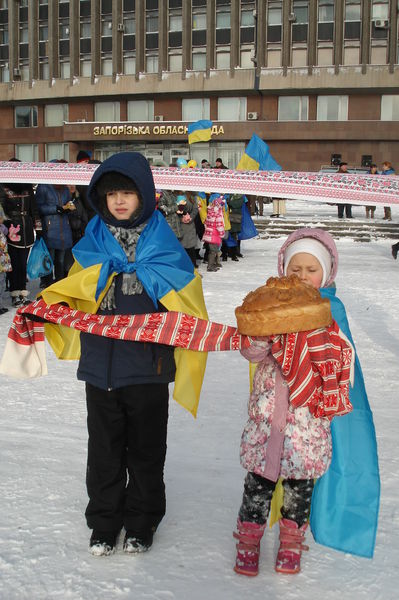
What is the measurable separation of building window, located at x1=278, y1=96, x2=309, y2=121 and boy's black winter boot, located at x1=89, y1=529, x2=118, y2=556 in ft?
139

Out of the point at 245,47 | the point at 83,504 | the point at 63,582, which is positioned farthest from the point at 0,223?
the point at 245,47

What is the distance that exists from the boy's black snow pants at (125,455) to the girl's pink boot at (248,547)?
1.43 ft

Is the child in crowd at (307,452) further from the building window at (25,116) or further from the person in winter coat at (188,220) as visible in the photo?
the building window at (25,116)

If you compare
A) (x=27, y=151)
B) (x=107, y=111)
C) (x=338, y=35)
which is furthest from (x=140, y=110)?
(x=338, y=35)

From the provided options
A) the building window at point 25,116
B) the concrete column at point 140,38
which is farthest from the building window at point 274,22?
the building window at point 25,116

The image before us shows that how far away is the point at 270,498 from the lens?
2.86 m

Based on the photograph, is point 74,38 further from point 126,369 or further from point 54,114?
point 126,369

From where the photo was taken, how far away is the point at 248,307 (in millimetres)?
2654

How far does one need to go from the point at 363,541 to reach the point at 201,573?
0.67m

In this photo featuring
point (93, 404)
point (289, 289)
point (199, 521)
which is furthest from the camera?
point (199, 521)

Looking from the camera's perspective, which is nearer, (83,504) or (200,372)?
(200,372)

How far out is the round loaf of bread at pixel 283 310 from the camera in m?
2.57

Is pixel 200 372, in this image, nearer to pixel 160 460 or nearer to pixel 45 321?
pixel 160 460

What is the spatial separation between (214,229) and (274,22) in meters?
34.0
